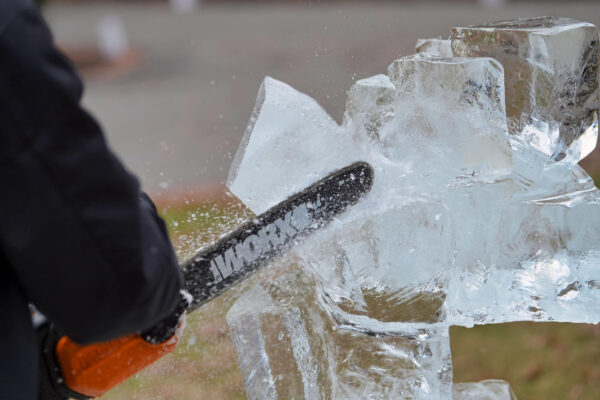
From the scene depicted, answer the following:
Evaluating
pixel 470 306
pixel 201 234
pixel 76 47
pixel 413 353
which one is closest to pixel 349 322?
pixel 413 353

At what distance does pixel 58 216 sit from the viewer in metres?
0.81

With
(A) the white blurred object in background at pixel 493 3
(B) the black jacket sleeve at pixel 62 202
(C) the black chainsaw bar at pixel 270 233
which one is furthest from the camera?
(A) the white blurred object in background at pixel 493 3

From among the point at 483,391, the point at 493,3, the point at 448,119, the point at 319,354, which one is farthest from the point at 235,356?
the point at 493,3

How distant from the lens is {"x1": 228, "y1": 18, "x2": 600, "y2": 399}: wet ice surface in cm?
139

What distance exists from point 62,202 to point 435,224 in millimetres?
820

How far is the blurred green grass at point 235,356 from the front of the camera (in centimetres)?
147

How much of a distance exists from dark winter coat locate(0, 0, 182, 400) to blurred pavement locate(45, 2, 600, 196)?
797 mm

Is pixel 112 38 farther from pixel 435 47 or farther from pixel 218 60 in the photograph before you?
pixel 435 47

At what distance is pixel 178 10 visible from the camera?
934cm

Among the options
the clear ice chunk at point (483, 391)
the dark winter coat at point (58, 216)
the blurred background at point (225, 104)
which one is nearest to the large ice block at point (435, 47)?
the blurred background at point (225, 104)

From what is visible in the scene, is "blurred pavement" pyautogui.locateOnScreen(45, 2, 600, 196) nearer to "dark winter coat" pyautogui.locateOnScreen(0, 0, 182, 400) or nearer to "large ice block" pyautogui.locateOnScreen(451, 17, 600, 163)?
"large ice block" pyautogui.locateOnScreen(451, 17, 600, 163)

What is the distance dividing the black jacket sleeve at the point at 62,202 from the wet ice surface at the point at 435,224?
544 millimetres

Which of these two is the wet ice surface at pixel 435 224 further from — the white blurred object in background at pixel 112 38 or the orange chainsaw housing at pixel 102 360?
the white blurred object in background at pixel 112 38

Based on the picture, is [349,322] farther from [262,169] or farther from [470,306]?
[262,169]
